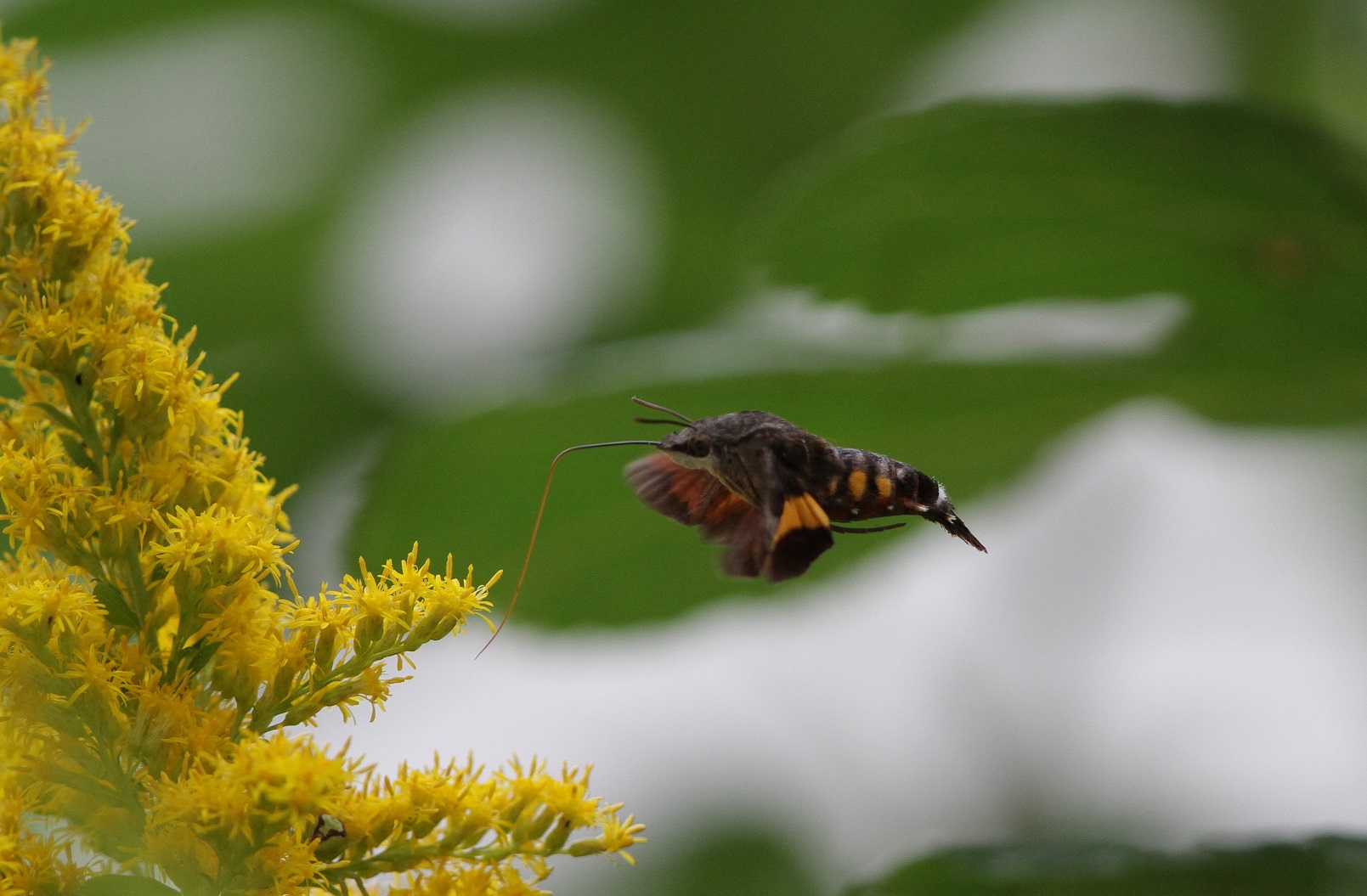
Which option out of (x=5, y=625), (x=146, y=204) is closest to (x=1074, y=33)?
(x=146, y=204)

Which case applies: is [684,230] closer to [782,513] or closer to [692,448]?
[692,448]

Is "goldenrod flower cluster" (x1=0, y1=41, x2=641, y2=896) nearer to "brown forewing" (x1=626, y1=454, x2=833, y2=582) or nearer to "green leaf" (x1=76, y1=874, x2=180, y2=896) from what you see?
"green leaf" (x1=76, y1=874, x2=180, y2=896)

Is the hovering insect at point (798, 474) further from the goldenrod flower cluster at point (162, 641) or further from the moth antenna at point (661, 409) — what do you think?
the goldenrod flower cluster at point (162, 641)

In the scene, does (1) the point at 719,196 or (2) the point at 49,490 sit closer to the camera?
(2) the point at 49,490

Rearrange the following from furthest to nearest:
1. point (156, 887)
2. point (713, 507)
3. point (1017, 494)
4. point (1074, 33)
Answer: point (1074, 33)
point (1017, 494)
point (713, 507)
point (156, 887)

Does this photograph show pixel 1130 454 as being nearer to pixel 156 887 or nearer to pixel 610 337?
pixel 610 337

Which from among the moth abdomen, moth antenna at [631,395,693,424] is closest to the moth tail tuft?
the moth abdomen
